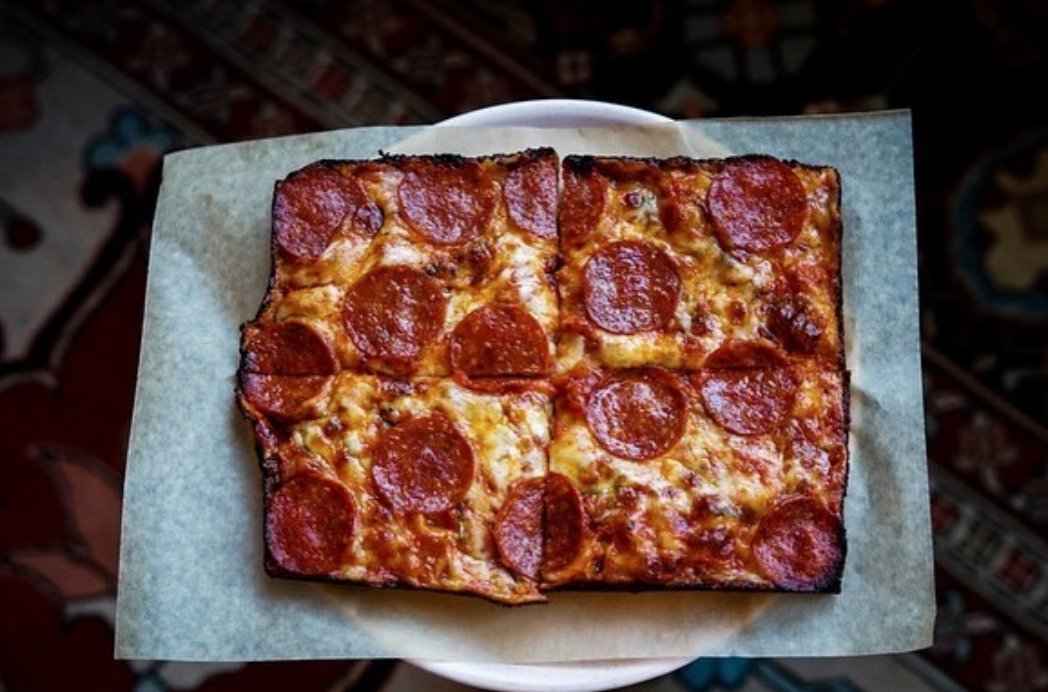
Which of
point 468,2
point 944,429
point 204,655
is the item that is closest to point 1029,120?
point 944,429

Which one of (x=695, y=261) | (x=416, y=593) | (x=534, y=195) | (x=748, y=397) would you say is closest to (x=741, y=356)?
(x=748, y=397)

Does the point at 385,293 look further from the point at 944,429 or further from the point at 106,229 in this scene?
the point at 944,429

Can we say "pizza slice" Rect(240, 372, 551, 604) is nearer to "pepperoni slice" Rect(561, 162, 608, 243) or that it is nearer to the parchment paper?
the parchment paper

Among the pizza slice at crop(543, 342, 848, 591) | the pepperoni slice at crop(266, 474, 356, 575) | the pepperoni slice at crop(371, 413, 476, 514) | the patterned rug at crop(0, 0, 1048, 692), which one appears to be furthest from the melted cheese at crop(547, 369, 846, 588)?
the patterned rug at crop(0, 0, 1048, 692)

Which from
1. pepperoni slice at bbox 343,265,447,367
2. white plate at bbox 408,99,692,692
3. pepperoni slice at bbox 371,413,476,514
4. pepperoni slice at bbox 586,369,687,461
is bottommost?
white plate at bbox 408,99,692,692

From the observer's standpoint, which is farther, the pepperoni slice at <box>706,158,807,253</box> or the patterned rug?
the patterned rug

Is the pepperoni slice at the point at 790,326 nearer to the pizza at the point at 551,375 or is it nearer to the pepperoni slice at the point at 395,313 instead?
the pizza at the point at 551,375

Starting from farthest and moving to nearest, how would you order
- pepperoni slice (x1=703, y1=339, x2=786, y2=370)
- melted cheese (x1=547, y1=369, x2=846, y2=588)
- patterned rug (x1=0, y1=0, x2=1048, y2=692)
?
1. patterned rug (x1=0, y1=0, x2=1048, y2=692)
2. pepperoni slice (x1=703, y1=339, x2=786, y2=370)
3. melted cheese (x1=547, y1=369, x2=846, y2=588)

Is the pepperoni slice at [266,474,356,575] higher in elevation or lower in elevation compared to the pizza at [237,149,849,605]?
lower

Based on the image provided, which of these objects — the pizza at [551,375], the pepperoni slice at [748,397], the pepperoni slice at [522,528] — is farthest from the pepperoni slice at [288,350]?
the pepperoni slice at [748,397]
